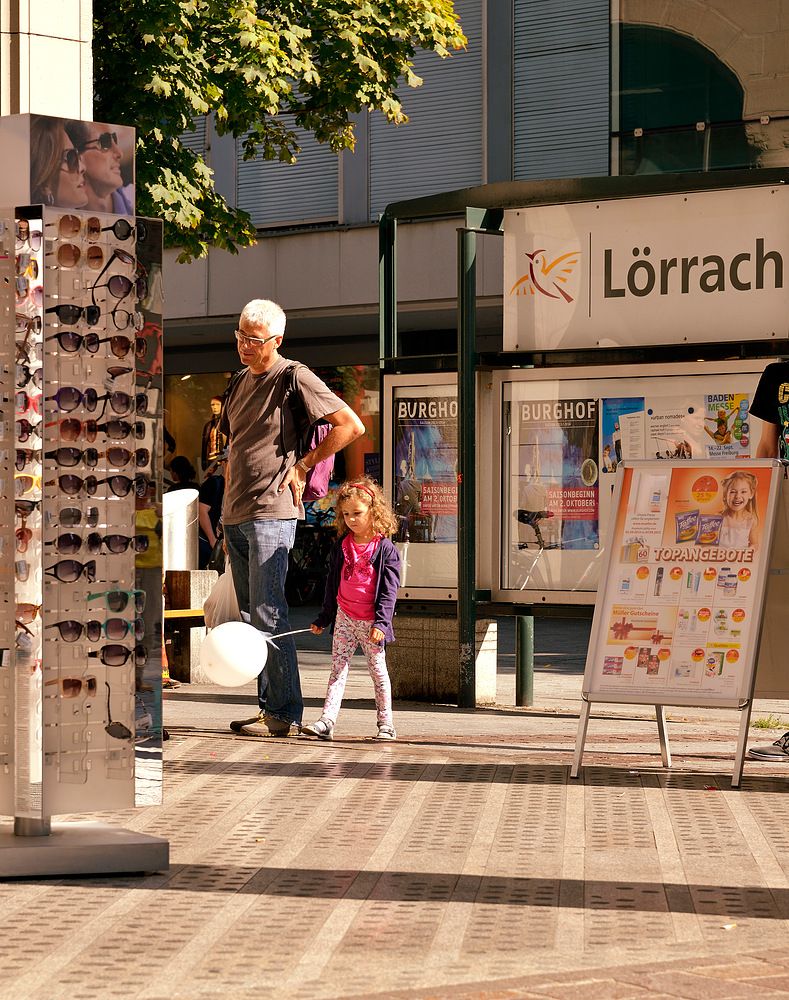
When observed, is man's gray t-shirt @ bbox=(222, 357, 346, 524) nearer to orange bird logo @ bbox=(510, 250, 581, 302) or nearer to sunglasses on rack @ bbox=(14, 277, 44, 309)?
orange bird logo @ bbox=(510, 250, 581, 302)

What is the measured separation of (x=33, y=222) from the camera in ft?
15.5

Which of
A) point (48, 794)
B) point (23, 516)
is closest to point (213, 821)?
point (48, 794)

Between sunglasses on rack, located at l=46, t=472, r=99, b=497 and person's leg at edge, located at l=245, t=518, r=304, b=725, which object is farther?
person's leg at edge, located at l=245, t=518, r=304, b=725

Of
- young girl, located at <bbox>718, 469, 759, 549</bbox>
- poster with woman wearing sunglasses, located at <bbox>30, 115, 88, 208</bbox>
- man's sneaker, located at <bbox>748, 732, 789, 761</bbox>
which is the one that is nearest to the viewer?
poster with woman wearing sunglasses, located at <bbox>30, 115, 88, 208</bbox>

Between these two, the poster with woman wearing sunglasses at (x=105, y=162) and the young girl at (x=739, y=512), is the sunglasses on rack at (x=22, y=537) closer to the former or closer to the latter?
the poster with woman wearing sunglasses at (x=105, y=162)

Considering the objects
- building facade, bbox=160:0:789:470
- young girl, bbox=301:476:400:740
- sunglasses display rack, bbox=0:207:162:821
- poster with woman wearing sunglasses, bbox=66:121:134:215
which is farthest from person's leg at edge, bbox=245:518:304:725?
building facade, bbox=160:0:789:470

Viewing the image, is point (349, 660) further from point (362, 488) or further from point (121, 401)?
point (121, 401)

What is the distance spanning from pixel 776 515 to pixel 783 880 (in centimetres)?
223

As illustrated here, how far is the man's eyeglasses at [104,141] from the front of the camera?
4.67 m

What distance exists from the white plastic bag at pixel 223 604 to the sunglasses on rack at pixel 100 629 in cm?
271

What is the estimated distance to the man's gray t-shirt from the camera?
24.0 feet

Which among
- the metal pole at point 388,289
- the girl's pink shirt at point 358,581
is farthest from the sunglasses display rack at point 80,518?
the metal pole at point 388,289

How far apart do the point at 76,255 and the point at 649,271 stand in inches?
196

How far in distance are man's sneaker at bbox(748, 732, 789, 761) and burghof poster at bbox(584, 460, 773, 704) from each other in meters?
0.79
